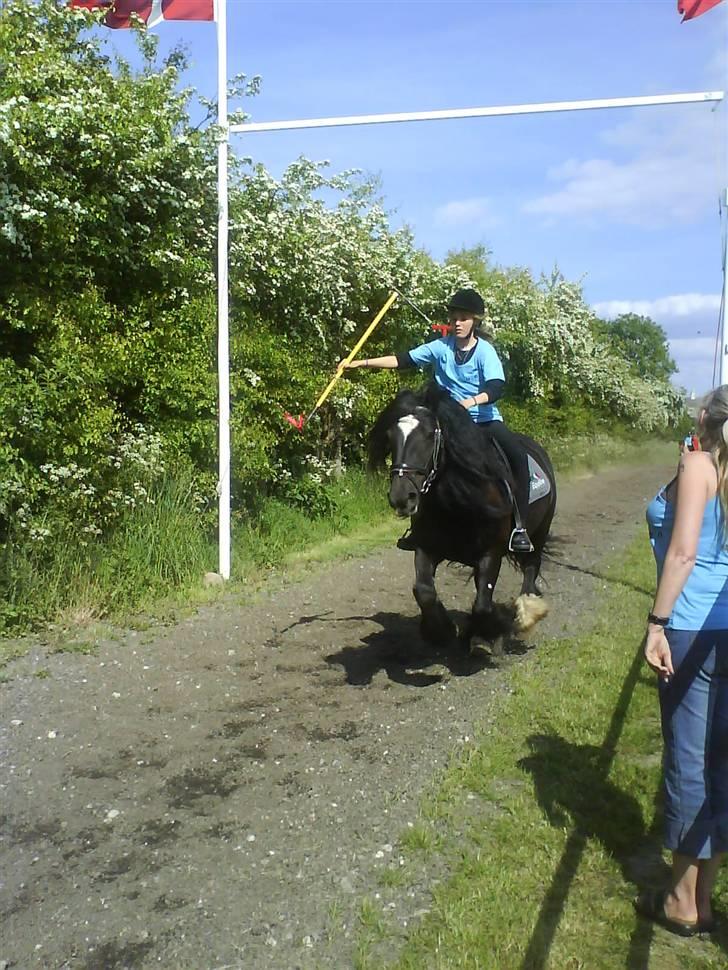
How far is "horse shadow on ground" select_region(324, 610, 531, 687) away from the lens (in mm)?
6988

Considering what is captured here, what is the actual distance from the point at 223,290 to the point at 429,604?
457 cm

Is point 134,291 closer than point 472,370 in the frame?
No

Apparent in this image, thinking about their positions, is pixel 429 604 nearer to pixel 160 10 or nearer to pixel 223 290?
Answer: pixel 223 290

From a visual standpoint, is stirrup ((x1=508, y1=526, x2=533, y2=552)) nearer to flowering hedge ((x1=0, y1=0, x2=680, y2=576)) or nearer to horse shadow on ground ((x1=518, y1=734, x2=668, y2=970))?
horse shadow on ground ((x1=518, y1=734, x2=668, y2=970))

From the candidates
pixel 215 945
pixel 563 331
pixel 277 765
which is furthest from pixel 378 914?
pixel 563 331

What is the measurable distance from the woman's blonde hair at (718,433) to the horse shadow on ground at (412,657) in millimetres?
3778

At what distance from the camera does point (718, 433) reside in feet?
11.3

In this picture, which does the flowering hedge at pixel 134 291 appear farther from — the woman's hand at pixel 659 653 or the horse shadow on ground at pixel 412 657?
the woman's hand at pixel 659 653

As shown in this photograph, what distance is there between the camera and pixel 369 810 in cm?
468

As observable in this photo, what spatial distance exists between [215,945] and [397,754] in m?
2.10

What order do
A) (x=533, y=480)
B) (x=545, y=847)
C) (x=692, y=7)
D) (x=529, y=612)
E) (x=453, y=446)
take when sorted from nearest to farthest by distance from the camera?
(x=545, y=847) < (x=453, y=446) < (x=529, y=612) < (x=533, y=480) < (x=692, y=7)

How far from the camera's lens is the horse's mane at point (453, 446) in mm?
6773

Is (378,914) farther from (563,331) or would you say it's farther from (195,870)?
(563,331)

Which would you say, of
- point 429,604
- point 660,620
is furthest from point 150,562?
point 660,620
